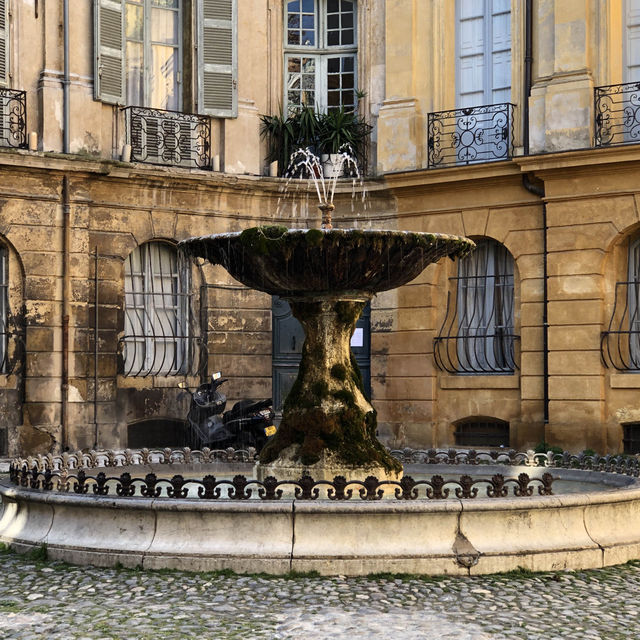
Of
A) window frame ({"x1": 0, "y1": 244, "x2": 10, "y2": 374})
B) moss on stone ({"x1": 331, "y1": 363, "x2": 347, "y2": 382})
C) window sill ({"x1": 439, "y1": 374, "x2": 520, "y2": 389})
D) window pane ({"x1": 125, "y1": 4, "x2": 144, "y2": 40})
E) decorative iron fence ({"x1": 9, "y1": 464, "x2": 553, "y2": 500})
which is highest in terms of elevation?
window pane ({"x1": 125, "y1": 4, "x2": 144, "y2": 40})

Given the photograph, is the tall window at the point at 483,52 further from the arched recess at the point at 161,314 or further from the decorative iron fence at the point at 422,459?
the decorative iron fence at the point at 422,459

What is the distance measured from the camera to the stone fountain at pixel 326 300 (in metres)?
9.15

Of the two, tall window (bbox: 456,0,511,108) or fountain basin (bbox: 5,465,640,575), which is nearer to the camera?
fountain basin (bbox: 5,465,640,575)

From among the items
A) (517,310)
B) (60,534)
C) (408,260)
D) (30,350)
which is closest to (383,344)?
(517,310)

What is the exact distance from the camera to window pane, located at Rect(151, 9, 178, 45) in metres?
19.0

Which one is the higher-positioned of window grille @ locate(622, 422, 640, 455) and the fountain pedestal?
the fountain pedestal

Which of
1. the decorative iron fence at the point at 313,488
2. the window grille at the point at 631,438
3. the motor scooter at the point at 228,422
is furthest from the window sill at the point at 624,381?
the decorative iron fence at the point at 313,488

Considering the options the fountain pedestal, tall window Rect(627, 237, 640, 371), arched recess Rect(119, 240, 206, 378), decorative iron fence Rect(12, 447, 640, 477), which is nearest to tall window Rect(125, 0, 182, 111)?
arched recess Rect(119, 240, 206, 378)

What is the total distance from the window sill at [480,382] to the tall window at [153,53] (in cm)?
606

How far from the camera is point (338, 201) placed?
1925cm

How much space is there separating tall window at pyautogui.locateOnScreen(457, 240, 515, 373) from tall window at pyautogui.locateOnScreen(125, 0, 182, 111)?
5352 millimetres

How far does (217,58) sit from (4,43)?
3425mm

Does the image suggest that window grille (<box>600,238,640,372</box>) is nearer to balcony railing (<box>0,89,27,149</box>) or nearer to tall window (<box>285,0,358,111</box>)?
tall window (<box>285,0,358,111</box>)

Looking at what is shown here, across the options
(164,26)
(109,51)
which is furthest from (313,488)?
(164,26)
